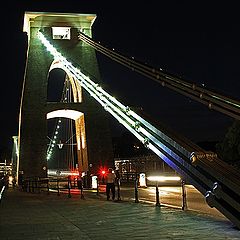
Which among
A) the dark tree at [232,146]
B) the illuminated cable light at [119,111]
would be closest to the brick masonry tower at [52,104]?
the illuminated cable light at [119,111]

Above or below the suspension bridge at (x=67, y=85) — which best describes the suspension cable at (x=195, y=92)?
below

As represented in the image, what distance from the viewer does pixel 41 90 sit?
3250 cm

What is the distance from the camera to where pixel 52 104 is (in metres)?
31.9

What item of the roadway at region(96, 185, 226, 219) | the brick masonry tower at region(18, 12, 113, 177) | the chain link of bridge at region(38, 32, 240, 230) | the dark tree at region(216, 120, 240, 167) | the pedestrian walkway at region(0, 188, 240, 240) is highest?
the brick masonry tower at region(18, 12, 113, 177)

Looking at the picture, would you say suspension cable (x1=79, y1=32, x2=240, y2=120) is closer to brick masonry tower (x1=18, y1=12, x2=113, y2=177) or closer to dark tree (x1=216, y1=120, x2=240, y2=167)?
dark tree (x1=216, y1=120, x2=240, y2=167)

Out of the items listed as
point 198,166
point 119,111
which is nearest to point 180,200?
point 119,111

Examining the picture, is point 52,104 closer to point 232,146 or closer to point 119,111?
point 232,146

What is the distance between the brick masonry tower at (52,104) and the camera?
30.6 metres

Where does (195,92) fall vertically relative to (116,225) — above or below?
above

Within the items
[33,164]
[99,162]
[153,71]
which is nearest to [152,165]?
[99,162]

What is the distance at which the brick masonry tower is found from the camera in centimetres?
3058

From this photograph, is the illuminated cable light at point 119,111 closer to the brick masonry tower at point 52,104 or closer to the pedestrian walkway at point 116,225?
the pedestrian walkway at point 116,225

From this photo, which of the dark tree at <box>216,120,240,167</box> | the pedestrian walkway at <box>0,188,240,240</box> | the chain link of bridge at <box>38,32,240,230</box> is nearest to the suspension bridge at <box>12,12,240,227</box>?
the dark tree at <box>216,120,240,167</box>

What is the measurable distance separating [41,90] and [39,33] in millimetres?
4198
